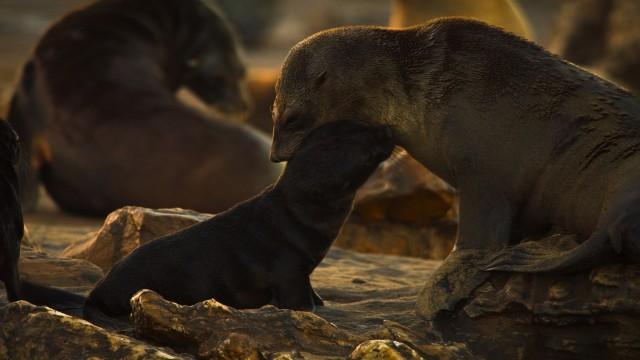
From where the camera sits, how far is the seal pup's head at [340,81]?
15.8 ft

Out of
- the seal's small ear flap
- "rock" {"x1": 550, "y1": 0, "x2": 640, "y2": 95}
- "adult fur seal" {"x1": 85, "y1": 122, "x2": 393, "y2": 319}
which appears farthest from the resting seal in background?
"rock" {"x1": 550, "y1": 0, "x2": 640, "y2": 95}

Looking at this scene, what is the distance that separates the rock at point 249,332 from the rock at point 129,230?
1614 millimetres

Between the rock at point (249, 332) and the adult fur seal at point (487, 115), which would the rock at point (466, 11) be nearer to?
the adult fur seal at point (487, 115)

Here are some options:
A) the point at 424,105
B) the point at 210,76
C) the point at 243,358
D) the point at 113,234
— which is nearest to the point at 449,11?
the point at 210,76

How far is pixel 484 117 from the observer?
15.2 feet

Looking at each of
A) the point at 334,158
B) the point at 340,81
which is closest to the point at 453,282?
the point at 334,158

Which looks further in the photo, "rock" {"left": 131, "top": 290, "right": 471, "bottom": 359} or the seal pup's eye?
the seal pup's eye

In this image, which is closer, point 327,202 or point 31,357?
point 31,357

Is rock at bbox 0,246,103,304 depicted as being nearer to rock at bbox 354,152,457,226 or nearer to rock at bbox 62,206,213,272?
rock at bbox 62,206,213,272

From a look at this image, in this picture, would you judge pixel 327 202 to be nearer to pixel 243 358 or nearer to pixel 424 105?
pixel 424 105

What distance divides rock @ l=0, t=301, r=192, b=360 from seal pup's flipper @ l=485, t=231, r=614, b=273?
1.11 metres

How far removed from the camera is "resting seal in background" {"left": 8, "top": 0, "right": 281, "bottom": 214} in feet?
28.2

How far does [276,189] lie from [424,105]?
0.65 meters

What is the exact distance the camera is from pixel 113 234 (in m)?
5.96
